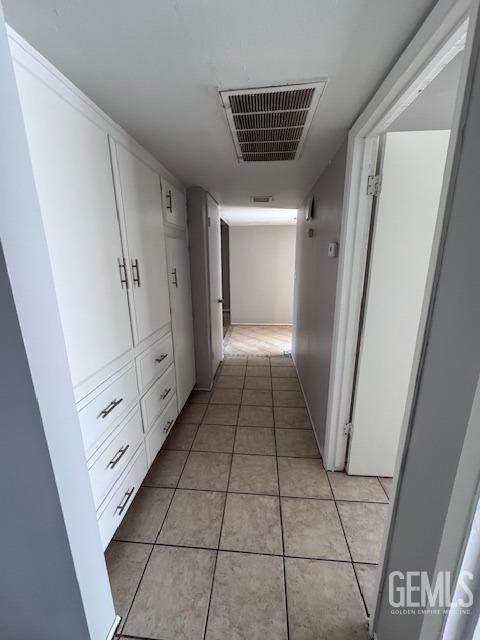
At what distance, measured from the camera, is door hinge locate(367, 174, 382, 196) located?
4.47ft

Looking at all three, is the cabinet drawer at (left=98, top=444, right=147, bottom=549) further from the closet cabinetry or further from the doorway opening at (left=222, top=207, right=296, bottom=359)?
the doorway opening at (left=222, top=207, right=296, bottom=359)

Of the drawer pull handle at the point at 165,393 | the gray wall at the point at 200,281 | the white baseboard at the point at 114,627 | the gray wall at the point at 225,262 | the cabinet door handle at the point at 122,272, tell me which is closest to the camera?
the white baseboard at the point at 114,627

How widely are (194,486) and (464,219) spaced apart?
192 centimetres

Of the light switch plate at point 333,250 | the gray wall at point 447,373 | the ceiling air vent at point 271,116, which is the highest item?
the ceiling air vent at point 271,116

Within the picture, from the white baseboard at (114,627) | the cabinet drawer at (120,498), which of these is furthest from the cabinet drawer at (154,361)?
the white baseboard at (114,627)

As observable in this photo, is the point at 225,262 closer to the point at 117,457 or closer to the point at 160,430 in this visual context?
the point at 160,430

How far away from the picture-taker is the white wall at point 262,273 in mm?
5473

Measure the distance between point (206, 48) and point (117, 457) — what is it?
5.66 feet

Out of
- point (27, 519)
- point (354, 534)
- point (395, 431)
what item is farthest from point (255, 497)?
point (27, 519)

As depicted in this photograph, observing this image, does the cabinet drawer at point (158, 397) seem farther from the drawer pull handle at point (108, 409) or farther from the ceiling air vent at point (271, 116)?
the ceiling air vent at point (271, 116)

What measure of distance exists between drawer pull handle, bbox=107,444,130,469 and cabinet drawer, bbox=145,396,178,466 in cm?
29

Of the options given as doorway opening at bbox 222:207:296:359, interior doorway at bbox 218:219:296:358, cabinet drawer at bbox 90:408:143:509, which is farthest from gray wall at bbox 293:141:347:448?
interior doorway at bbox 218:219:296:358

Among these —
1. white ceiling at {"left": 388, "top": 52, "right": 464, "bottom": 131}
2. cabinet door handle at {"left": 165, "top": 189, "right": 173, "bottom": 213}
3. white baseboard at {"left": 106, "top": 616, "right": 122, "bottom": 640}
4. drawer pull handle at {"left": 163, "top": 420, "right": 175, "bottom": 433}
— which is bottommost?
white baseboard at {"left": 106, "top": 616, "right": 122, "bottom": 640}
